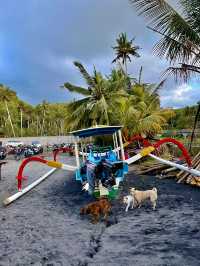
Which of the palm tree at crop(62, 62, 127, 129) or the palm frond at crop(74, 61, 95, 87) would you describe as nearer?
the palm tree at crop(62, 62, 127, 129)

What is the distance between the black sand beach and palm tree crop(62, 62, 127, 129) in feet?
51.6

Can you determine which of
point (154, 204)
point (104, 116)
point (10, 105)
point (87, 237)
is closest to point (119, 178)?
point (154, 204)

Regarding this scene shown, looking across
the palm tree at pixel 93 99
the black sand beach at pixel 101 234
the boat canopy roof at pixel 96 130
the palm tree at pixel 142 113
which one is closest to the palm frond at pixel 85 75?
the palm tree at pixel 93 99

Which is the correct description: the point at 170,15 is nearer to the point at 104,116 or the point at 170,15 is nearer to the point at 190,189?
the point at 190,189

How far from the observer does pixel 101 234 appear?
9.11 m

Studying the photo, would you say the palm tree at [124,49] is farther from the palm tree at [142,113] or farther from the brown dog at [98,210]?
the brown dog at [98,210]

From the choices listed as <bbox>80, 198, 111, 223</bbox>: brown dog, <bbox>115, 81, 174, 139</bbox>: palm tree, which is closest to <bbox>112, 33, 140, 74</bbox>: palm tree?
<bbox>115, 81, 174, 139</bbox>: palm tree

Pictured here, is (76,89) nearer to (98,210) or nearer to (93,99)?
(93,99)

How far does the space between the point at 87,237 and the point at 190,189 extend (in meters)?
7.18

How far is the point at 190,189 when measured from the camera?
14.8m

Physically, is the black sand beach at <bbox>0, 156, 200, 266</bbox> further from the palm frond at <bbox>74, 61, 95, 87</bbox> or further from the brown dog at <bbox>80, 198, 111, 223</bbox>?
the palm frond at <bbox>74, 61, 95, 87</bbox>

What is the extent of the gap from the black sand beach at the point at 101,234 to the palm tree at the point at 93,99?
15742mm

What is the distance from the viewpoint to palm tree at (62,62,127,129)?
29.4 m

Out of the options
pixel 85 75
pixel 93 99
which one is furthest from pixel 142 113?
pixel 85 75
